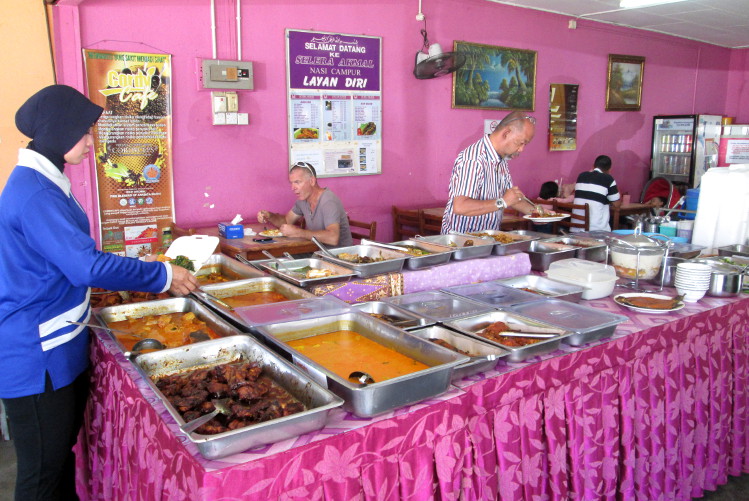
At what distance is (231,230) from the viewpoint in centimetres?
432

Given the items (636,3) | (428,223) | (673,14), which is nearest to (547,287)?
(428,223)

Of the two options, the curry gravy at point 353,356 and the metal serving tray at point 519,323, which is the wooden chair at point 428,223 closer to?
the metal serving tray at point 519,323

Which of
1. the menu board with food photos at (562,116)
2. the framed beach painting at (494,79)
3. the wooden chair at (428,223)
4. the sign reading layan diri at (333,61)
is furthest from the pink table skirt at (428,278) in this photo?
the menu board with food photos at (562,116)

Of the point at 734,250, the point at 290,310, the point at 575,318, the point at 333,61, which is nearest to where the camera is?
the point at 290,310

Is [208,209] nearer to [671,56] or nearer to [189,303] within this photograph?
[189,303]

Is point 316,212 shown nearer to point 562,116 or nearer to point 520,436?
point 520,436

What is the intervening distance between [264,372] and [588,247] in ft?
7.35

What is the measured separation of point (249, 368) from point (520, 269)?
1828 millimetres

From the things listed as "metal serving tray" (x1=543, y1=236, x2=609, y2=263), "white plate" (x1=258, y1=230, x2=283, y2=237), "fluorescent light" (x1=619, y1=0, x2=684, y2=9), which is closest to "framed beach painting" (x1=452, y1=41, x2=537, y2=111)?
"fluorescent light" (x1=619, y1=0, x2=684, y2=9)

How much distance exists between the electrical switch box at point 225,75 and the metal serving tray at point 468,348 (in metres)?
3.21

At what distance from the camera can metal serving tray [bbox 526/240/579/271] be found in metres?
3.10

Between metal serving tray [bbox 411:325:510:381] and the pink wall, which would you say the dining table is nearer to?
the pink wall

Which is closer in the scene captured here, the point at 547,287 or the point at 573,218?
the point at 547,287

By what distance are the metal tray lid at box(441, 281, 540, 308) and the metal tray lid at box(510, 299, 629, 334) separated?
0.20 ft
